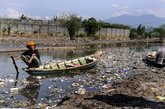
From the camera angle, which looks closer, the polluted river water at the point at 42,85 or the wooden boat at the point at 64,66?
the polluted river water at the point at 42,85

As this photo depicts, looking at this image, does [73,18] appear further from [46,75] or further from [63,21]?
[46,75]

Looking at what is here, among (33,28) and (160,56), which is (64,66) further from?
(33,28)

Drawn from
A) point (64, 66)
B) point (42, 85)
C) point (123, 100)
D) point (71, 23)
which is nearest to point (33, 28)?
point (71, 23)

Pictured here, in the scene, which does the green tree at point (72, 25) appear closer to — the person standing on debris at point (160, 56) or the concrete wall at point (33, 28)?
the concrete wall at point (33, 28)

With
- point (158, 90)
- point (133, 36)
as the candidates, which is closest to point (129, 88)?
point (158, 90)

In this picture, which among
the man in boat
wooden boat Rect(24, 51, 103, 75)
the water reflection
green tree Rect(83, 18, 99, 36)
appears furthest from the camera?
green tree Rect(83, 18, 99, 36)

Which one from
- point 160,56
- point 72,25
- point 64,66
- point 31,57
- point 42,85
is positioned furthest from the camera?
point 72,25

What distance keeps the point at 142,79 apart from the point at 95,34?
164 feet

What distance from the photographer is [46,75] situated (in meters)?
19.7

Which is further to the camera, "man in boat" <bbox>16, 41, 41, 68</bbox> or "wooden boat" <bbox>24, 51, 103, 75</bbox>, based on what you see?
"man in boat" <bbox>16, 41, 41, 68</bbox>

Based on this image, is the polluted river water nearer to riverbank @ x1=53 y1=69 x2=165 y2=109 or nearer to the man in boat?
the man in boat

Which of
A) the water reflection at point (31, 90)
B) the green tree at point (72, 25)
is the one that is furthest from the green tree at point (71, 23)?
the water reflection at point (31, 90)

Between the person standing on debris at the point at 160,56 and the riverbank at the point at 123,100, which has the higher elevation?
the riverbank at the point at 123,100

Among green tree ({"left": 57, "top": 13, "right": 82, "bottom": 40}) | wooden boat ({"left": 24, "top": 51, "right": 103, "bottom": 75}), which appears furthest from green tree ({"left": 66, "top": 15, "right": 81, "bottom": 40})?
wooden boat ({"left": 24, "top": 51, "right": 103, "bottom": 75})
